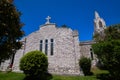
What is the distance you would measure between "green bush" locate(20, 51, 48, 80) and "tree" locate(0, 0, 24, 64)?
8196mm

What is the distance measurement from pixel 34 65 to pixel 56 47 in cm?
741

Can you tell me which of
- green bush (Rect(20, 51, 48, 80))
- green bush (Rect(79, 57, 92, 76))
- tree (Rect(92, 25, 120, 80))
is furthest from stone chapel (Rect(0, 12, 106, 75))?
tree (Rect(92, 25, 120, 80))

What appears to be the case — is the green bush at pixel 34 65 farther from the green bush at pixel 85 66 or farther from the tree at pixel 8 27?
the tree at pixel 8 27

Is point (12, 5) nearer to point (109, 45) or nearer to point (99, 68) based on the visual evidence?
point (109, 45)

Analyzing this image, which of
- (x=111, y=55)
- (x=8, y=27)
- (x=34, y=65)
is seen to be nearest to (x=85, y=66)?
(x=111, y=55)

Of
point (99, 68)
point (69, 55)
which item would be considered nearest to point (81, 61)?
point (69, 55)

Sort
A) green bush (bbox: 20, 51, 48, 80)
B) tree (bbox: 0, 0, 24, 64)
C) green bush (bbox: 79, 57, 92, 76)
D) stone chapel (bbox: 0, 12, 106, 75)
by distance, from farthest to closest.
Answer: stone chapel (bbox: 0, 12, 106, 75)
green bush (bbox: 79, 57, 92, 76)
green bush (bbox: 20, 51, 48, 80)
tree (bbox: 0, 0, 24, 64)

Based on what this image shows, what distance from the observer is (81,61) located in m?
24.4

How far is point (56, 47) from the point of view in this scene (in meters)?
26.7

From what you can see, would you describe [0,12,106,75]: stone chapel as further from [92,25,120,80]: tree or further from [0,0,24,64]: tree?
[0,0,24,64]: tree

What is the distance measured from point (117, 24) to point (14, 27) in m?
17.7

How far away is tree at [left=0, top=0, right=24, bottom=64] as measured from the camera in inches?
444

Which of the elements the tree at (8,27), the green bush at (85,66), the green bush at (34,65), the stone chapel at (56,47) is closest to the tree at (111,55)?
the green bush at (85,66)

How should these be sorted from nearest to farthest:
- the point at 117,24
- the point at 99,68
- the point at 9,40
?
the point at 9,40 < the point at 117,24 < the point at 99,68
